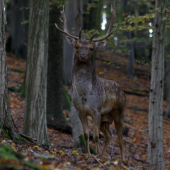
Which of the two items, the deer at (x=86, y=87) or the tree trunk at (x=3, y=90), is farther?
the deer at (x=86, y=87)

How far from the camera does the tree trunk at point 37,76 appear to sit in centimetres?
816

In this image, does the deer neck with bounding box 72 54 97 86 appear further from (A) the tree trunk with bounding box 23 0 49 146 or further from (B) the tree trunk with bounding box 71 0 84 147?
(B) the tree trunk with bounding box 71 0 84 147

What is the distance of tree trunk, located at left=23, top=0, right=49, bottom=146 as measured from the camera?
26.8 ft

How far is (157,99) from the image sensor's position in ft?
28.8

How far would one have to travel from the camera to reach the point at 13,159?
9.82 feet

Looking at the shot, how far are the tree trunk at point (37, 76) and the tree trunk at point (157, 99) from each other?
3.46 metres

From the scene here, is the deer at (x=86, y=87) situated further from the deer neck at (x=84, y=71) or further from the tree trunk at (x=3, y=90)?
the tree trunk at (x=3, y=90)

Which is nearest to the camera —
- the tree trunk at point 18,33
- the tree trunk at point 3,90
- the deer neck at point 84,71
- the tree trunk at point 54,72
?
the tree trunk at point 3,90

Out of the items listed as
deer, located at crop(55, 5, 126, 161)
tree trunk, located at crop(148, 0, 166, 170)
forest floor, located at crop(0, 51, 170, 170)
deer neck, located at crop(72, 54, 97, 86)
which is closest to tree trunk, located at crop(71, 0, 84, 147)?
forest floor, located at crop(0, 51, 170, 170)

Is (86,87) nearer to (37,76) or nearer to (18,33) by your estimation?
(37,76)

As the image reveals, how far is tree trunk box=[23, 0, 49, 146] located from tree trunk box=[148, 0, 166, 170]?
11.4 feet

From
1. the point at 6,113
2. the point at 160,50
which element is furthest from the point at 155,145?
the point at 6,113

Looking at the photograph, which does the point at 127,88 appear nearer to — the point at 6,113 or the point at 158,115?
the point at 158,115

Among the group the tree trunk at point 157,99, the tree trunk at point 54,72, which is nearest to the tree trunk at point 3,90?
the tree trunk at point 157,99
